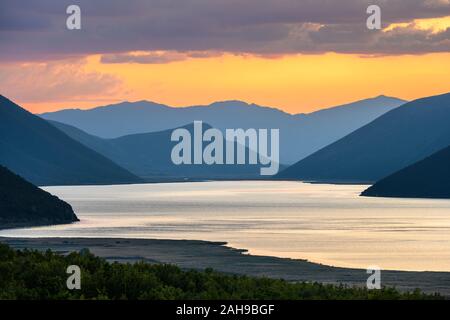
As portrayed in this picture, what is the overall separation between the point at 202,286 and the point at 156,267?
13.4 feet

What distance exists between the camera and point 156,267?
59.8 meters

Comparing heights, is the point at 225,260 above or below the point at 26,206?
below

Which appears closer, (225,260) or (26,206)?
(225,260)

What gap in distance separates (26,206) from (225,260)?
283 feet

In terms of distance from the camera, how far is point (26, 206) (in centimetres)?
18600

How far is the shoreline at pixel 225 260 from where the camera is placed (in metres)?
A: 85.6

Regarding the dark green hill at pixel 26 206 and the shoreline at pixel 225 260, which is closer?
the shoreline at pixel 225 260

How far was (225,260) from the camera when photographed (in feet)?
349

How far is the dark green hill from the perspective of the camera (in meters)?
181

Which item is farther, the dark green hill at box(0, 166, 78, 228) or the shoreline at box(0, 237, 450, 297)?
the dark green hill at box(0, 166, 78, 228)

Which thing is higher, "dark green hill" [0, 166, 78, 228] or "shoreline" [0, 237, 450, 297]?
"dark green hill" [0, 166, 78, 228]

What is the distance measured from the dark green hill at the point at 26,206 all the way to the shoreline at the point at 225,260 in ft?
135

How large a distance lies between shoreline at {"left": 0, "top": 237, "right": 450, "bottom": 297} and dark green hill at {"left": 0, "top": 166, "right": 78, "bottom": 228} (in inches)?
1622
